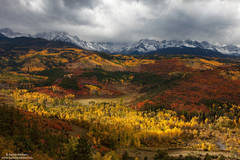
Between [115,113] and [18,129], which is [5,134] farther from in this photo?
[115,113]

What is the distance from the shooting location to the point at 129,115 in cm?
18825

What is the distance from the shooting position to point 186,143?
135875 millimetres

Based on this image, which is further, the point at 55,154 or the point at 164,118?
the point at 164,118

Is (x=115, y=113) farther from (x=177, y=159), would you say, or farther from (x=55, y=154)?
(x=55, y=154)

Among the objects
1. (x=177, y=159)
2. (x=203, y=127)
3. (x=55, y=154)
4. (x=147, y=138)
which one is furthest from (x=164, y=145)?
(x=55, y=154)

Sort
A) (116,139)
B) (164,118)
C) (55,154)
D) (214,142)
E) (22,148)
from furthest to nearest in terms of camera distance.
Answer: (164,118) → (214,142) → (116,139) → (55,154) → (22,148)

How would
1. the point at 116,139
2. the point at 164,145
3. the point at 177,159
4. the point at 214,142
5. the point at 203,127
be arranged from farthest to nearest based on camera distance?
1. the point at 203,127
2. the point at 214,142
3. the point at 164,145
4. the point at 116,139
5. the point at 177,159

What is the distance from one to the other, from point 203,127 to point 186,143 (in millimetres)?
47630

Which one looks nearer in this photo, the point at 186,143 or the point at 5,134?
the point at 5,134

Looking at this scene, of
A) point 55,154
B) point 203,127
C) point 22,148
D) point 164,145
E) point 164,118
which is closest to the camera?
point 22,148

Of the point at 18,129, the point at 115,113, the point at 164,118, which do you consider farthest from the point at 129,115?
the point at 18,129

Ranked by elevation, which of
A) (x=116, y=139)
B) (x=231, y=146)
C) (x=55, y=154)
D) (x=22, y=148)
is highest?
(x=22, y=148)

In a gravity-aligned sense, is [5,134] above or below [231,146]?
above

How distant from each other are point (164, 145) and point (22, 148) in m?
108
